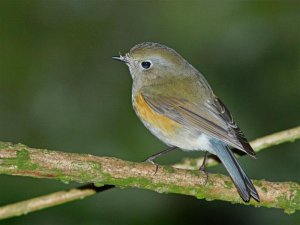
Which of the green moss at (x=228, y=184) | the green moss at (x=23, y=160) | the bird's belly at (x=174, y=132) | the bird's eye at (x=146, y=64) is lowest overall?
the green moss at (x=228, y=184)

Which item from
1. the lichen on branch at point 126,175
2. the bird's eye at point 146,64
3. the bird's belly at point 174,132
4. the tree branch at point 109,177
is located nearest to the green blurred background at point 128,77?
the bird's eye at point 146,64

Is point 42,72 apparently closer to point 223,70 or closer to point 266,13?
point 223,70

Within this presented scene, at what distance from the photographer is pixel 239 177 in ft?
15.1

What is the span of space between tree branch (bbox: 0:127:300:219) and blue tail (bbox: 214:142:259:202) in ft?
0.34

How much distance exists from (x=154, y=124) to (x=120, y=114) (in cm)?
249

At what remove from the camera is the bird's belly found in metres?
5.19

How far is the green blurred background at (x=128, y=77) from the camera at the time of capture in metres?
6.96

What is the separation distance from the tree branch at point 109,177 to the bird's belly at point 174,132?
504 mm

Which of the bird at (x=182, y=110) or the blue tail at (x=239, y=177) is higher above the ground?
the bird at (x=182, y=110)

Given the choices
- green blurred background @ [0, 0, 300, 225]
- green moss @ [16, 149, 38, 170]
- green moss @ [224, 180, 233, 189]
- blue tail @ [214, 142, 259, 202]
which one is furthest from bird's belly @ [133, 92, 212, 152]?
green blurred background @ [0, 0, 300, 225]

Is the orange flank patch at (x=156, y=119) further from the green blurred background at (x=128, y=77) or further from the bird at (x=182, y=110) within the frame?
the green blurred background at (x=128, y=77)

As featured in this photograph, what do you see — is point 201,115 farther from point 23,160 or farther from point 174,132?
point 23,160

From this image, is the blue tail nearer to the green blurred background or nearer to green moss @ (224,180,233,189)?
green moss @ (224,180,233,189)

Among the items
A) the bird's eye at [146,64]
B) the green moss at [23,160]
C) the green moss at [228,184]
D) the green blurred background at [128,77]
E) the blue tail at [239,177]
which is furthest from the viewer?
the green blurred background at [128,77]
